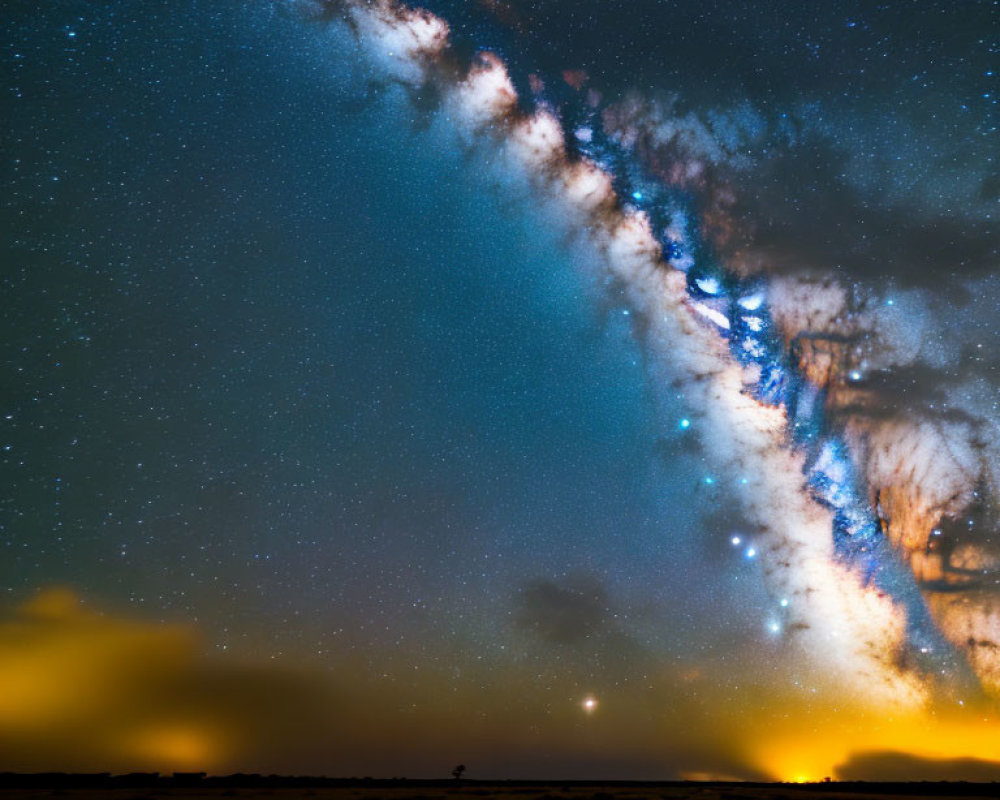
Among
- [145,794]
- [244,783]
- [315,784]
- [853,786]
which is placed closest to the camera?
[145,794]

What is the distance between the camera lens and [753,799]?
29203 millimetres

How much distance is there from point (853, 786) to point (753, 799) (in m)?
25.4

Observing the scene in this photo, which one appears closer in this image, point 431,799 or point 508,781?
point 431,799

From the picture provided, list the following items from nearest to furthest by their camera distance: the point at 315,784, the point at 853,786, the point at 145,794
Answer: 1. the point at 145,794
2. the point at 315,784
3. the point at 853,786

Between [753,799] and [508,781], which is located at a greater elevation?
[753,799]

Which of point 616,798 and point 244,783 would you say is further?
point 244,783

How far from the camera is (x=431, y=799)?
28719mm

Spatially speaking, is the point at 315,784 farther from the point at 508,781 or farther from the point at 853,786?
the point at 853,786

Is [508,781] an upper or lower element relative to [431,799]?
lower

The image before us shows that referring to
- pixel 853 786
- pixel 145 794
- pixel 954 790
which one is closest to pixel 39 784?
pixel 145 794

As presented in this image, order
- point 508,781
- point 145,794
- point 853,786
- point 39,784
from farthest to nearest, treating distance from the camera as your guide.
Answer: point 508,781 → point 853,786 → point 39,784 → point 145,794

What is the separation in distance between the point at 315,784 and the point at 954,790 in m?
45.9

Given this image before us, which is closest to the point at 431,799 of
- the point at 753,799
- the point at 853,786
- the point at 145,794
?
the point at 145,794

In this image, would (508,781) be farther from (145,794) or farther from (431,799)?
(145,794)
